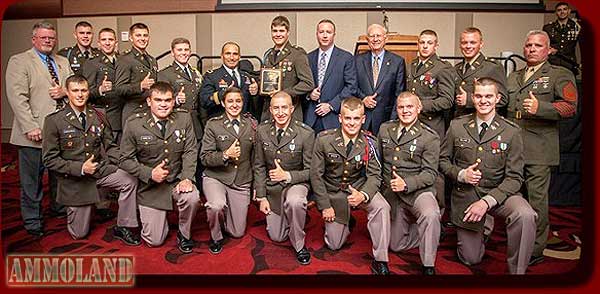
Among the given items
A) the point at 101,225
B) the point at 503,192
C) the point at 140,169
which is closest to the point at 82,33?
the point at 140,169

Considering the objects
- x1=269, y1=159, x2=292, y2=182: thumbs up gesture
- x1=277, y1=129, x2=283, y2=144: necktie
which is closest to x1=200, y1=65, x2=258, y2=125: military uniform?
x1=277, y1=129, x2=283, y2=144: necktie

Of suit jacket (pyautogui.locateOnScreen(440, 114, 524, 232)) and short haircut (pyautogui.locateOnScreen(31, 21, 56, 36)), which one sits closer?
suit jacket (pyautogui.locateOnScreen(440, 114, 524, 232))

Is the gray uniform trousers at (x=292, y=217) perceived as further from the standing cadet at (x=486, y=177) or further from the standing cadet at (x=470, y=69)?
the standing cadet at (x=470, y=69)

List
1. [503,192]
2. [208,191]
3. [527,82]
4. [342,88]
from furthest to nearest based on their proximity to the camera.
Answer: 1. [342,88]
2. [208,191]
3. [527,82]
4. [503,192]

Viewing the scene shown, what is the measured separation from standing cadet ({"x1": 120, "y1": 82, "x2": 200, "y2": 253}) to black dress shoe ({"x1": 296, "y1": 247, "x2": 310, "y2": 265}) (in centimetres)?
53

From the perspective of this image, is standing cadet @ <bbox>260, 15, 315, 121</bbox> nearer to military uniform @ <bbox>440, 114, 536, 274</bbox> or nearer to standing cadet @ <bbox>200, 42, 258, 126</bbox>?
standing cadet @ <bbox>200, 42, 258, 126</bbox>

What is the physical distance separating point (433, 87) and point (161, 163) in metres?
1.44

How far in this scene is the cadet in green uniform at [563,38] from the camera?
7.11ft

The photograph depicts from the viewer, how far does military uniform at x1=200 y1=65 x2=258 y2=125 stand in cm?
300

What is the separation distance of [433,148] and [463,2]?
683mm

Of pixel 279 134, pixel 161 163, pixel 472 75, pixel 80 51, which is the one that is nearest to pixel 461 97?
pixel 472 75

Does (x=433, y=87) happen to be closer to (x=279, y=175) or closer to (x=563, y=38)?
(x=563, y=38)

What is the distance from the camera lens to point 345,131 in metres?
2.54

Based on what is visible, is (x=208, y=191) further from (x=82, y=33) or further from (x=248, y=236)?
(x=82, y=33)
